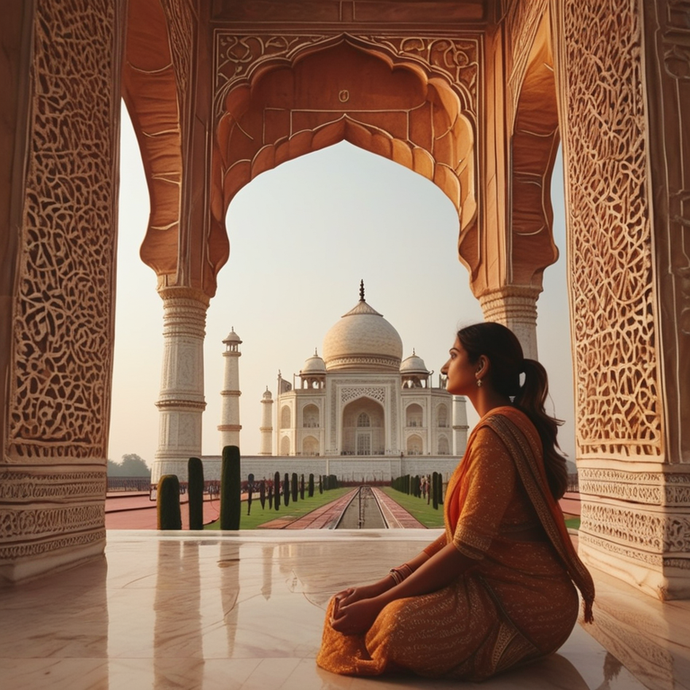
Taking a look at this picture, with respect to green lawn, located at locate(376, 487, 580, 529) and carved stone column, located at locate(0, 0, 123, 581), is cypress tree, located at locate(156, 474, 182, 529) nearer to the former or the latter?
carved stone column, located at locate(0, 0, 123, 581)

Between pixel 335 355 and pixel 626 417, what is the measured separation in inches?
810

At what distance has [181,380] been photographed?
6590 mm

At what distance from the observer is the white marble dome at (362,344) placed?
74.1 ft

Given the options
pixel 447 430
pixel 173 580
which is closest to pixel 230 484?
pixel 173 580

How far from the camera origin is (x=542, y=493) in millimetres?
1363

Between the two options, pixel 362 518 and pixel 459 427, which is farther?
pixel 459 427

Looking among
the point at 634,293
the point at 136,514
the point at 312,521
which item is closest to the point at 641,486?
the point at 634,293

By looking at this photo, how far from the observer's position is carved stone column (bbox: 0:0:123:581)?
237cm

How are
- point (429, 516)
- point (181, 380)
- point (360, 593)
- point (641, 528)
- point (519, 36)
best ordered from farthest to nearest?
point (429, 516), point (181, 380), point (519, 36), point (641, 528), point (360, 593)

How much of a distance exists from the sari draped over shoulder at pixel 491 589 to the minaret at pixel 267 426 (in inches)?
903

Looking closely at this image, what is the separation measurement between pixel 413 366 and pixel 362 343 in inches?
79.3

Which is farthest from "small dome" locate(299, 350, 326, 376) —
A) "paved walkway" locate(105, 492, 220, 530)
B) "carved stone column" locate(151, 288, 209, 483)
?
"carved stone column" locate(151, 288, 209, 483)

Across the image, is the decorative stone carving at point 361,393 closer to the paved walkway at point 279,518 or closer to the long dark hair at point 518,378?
the paved walkway at point 279,518

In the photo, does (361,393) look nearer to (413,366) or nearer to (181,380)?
(413,366)
